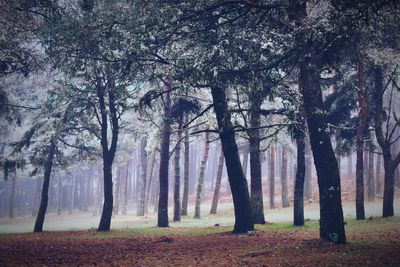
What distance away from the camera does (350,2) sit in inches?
351

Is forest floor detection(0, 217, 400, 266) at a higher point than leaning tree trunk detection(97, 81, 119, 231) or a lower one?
lower

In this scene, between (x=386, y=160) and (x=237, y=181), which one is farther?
(x=386, y=160)

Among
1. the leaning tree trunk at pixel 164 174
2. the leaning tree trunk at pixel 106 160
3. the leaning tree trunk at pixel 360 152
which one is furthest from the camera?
the leaning tree trunk at pixel 164 174

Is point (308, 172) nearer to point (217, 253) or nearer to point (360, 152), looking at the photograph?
point (360, 152)

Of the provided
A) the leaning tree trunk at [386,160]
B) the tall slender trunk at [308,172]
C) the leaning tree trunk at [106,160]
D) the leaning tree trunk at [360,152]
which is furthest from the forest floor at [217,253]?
the tall slender trunk at [308,172]

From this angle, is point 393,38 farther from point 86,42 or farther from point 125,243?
point 125,243

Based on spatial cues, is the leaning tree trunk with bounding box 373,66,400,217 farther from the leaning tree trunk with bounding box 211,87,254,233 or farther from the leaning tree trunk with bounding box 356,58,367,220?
the leaning tree trunk with bounding box 211,87,254,233

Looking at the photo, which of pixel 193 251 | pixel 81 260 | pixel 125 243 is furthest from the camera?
pixel 125 243

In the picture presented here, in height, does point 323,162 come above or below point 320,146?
below

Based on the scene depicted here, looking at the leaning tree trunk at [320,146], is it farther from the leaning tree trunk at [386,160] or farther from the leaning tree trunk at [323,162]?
the leaning tree trunk at [386,160]

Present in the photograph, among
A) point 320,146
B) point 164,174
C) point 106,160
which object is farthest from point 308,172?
point 320,146

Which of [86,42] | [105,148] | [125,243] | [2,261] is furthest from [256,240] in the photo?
[105,148]

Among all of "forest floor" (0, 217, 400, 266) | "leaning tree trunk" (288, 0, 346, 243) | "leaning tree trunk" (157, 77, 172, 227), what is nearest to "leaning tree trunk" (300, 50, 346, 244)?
"leaning tree trunk" (288, 0, 346, 243)

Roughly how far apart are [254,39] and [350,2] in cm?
328
